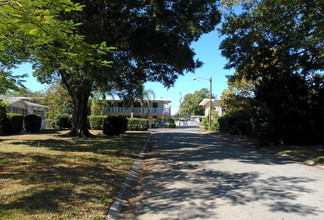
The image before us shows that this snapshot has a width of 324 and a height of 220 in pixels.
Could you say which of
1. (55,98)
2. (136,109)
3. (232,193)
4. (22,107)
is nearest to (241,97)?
(232,193)

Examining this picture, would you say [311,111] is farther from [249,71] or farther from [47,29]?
[47,29]

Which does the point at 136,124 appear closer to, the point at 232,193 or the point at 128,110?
the point at 128,110

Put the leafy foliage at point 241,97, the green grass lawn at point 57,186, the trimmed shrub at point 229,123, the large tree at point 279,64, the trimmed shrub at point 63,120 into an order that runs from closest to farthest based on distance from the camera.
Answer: the green grass lawn at point 57,186, the large tree at point 279,64, the leafy foliage at point 241,97, the trimmed shrub at point 229,123, the trimmed shrub at point 63,120

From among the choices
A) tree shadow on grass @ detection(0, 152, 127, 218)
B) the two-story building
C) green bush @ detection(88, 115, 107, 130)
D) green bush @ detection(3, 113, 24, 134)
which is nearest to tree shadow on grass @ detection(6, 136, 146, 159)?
tree shadow on grass @ detection(0, 152, 127, 218)

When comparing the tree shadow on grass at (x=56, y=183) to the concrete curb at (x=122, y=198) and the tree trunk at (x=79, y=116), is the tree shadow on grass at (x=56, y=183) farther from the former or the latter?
the tree trunk at (x=79, y=116)

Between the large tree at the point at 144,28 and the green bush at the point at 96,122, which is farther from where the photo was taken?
the green bush at the point at 96,122

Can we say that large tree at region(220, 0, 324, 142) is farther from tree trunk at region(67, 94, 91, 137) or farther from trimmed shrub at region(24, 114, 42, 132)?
trimmed shrub at region(24, 114, 42, 132)

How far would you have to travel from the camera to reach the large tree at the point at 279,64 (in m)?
11.6

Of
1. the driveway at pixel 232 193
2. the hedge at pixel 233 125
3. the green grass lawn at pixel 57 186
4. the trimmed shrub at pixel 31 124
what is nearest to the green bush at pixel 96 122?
the trimmed shrub at pixel 31 124

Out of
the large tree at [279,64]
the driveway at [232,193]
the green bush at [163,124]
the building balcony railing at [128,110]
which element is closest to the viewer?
the driveway at [232,193]

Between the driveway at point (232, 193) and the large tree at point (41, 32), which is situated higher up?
the large tree at point (41, 32)

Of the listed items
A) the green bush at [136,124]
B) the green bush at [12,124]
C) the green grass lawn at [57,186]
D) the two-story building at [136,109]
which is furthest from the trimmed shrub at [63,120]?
the green grass lawn at [57,186]

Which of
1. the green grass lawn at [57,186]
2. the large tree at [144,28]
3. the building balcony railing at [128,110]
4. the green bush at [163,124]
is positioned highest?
the large tree at [144,28]

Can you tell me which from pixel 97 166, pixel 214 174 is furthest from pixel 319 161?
pixel 97 166
